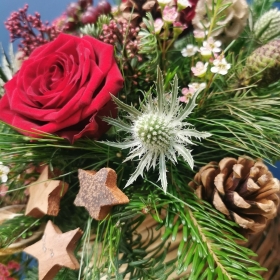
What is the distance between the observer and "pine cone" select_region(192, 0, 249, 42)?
59 cm

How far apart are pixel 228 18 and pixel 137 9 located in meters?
0.14

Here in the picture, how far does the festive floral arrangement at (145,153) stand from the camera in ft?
1.50

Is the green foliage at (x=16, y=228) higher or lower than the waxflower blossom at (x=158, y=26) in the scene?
lower

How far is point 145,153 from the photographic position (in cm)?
49

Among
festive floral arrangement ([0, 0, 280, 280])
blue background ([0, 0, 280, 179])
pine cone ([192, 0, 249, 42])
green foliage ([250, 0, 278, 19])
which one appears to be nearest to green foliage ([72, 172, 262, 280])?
festive floral arrangement ([0, 0, 280, 280])

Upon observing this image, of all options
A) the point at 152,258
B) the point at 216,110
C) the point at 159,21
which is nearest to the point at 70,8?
the point at 159,21

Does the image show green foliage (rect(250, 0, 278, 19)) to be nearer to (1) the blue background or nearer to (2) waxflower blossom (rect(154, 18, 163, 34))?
(2) waxflower blossom (rect(154, 18, 163, 34))

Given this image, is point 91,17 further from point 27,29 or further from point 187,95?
point 187,95

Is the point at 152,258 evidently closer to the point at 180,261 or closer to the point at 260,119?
the point at 180,261

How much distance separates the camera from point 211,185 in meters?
0.51

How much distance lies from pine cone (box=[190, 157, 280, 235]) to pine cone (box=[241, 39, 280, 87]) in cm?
12

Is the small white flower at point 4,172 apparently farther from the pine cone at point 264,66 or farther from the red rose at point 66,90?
the pine cone at point 264,66

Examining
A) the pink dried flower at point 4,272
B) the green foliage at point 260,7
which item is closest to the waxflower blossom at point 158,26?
the green foliage at point 260,7

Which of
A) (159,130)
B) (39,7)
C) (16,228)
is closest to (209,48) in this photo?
(159,130)
